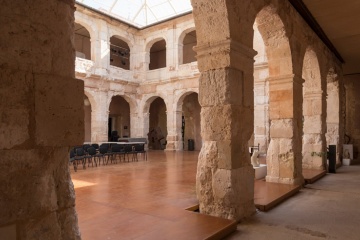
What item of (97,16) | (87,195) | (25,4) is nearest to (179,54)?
(97,16)

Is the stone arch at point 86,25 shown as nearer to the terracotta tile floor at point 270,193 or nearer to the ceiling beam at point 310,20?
the ceiling beam at point 310,20

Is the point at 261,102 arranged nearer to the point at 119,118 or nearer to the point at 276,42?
the point at 276,42

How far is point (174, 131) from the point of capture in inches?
560

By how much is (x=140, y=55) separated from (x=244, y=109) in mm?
12334

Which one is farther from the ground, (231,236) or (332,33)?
(332,33)

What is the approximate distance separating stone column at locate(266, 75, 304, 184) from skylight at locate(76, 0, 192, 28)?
29.8ft

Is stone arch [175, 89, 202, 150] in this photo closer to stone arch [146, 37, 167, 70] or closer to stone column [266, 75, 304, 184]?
stone arch [146, 37, 167, 70]

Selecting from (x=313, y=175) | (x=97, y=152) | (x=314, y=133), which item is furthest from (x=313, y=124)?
(x=97, y=152)

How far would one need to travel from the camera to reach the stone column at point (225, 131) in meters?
3.33

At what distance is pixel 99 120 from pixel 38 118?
1201 cm

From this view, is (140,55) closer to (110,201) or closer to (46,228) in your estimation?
(110,201)

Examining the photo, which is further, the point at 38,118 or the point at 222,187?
the point at 222,187

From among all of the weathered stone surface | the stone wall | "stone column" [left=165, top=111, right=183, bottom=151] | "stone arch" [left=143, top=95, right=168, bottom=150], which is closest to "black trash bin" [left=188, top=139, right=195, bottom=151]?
"stone column" [left=165, top=111, right=183, bottom=151]

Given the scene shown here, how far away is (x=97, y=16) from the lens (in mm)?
12766
